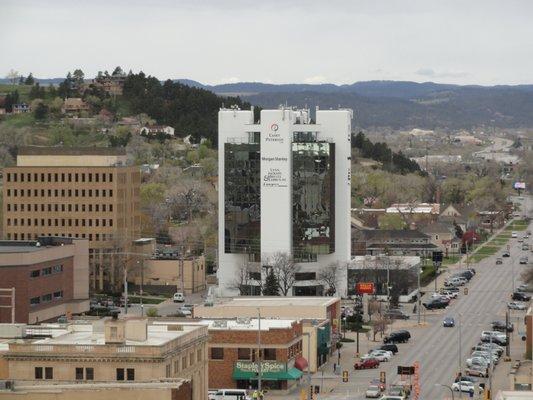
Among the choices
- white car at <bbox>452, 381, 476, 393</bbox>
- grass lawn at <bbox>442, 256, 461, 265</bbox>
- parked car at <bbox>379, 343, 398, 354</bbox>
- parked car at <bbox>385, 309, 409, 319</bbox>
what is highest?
white car at <bbox>452, 381, 476, 393</bbox>

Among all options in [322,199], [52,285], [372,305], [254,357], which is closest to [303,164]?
[322,199]

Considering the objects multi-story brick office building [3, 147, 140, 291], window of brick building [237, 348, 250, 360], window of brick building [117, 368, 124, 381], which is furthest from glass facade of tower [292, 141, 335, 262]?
window of brick building [117, 368, 124, 381]

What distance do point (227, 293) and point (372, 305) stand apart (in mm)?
13670

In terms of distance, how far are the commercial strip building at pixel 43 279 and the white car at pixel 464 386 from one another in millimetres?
25758

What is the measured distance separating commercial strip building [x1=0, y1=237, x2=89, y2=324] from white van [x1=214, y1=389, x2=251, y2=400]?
21.1 meters

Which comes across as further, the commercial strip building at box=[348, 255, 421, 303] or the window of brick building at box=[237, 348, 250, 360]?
the commercial strip building at box=[348, 255, 421, 303]

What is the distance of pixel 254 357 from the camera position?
9825 cm

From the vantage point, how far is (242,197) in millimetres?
146250

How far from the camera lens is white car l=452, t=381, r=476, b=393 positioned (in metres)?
94.6

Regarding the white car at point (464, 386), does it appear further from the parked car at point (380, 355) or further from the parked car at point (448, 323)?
the parked car at point (448, 323)

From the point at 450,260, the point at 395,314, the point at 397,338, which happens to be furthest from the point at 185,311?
the point at 450,260

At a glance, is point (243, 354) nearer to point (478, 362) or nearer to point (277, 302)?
point (478, 362)

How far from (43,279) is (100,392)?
2384 inches

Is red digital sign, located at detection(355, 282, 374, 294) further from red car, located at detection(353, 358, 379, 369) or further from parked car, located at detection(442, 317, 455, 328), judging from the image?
red car, located at detection(353, 358, 379, 369)
